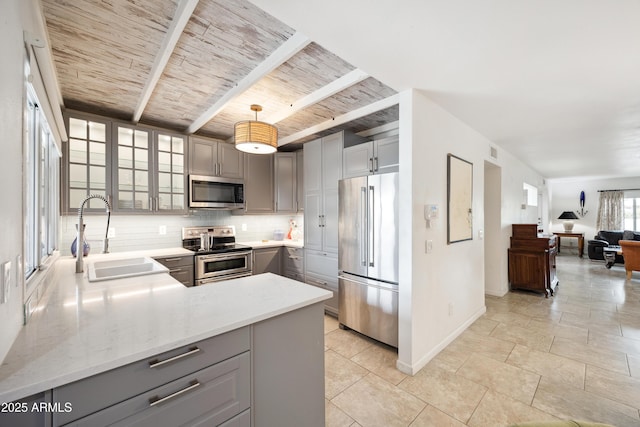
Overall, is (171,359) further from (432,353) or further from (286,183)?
(286,183)

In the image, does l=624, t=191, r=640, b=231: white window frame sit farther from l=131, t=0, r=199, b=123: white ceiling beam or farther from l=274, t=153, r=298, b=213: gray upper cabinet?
l=131, t=0, r=199, b=123: white ceiling beam

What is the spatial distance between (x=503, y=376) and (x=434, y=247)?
47.1 inches

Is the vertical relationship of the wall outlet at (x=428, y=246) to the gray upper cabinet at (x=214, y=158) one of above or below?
below

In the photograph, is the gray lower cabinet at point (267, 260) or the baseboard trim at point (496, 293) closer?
the gray lower cabinet at point (267, 260)

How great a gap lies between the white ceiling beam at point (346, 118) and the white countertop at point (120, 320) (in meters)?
2.06

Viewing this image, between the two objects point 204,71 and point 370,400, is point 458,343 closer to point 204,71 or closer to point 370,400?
point 370,400

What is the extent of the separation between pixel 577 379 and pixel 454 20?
2919 mm

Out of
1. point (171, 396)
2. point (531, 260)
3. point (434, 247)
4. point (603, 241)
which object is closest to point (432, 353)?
point (434, 247)

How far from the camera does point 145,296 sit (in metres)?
1.50

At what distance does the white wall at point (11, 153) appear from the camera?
34.2 inches

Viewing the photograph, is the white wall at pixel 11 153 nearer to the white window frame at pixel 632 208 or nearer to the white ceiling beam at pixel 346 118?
the white ceiling beam at pixel 346 118

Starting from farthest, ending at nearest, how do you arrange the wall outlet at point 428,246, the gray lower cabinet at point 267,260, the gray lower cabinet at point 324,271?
the gray lower cabinet at point 267,260 → the gray lower cabinet at point 324,271 → the wall outlet at point 428,246

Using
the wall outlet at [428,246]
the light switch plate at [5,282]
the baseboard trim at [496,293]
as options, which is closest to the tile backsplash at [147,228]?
the light switch plate at [5,282]

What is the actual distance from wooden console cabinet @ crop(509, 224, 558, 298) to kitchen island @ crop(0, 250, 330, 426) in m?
4.58
